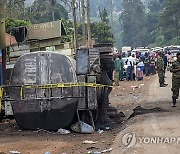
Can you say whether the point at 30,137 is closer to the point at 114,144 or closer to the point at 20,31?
the point at 114,144

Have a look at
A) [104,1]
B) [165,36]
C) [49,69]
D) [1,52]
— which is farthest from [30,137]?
[104,1]

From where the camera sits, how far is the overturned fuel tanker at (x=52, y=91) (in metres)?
10.2

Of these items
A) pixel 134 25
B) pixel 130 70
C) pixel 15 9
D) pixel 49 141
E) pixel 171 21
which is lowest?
pixel 49 141

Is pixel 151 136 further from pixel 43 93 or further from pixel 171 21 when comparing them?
pixel 171 21

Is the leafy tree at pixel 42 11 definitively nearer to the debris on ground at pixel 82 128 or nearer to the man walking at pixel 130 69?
the man walking at pixel 130 69

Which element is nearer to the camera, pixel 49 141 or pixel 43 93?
pixel 49 141

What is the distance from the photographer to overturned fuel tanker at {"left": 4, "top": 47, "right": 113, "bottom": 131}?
10180 mm

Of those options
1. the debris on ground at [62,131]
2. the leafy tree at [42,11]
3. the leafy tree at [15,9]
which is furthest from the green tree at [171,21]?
the debris on ground at [62,131]

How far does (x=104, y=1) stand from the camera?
187625mm

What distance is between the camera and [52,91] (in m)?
10.2

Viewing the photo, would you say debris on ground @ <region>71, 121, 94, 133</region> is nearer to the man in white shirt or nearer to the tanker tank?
the tanker tank

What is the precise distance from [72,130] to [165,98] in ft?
22.5

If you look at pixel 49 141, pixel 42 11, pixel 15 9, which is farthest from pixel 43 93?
pixel 42 11

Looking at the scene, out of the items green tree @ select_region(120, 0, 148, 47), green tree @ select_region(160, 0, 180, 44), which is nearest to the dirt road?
green tree @ select_region(160, 0, 180, 44)
